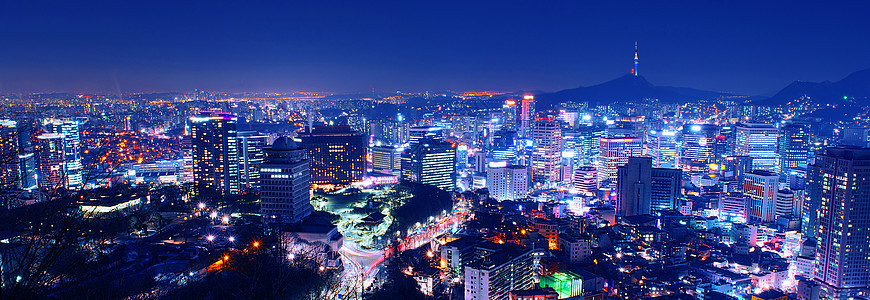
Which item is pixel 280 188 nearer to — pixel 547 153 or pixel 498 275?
pixel 498 275

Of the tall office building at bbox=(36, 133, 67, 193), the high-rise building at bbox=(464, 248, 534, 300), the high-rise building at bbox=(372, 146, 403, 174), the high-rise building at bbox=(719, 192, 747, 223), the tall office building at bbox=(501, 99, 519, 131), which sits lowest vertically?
the high-rise building at bbox=(719, 192, 747, 223)

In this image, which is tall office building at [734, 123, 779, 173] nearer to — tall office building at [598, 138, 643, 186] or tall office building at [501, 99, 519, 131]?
tall office building at [598, 138, 643, 186]

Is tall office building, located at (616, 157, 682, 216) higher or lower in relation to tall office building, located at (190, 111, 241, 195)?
lower

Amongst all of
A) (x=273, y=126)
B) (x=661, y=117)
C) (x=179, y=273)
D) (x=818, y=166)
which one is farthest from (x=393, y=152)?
(x=661, y=117)

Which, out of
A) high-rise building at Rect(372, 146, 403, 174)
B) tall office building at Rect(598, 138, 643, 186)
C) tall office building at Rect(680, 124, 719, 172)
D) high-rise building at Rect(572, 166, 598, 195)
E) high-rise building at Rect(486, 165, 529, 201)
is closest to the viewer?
high-rise building at Rect(486, 165, 529, 201)

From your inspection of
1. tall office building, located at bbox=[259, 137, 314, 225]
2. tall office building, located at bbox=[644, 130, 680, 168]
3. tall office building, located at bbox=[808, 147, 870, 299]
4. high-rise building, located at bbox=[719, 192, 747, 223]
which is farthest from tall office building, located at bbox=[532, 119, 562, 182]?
tall office building, located at bbox=[259, 137, 314, 225]

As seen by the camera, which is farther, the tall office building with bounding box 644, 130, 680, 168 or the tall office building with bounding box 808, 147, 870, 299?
the tall office building with bounding box 644, 130, 680, 168

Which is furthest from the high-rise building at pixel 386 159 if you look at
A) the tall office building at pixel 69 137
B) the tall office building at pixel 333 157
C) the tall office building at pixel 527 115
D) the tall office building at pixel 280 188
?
the tall office building at pixel 527 115

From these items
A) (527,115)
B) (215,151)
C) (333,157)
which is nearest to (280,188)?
(215,151)
